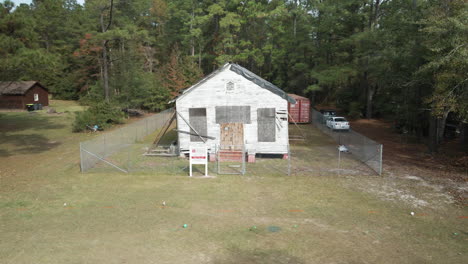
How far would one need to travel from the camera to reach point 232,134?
21.1 metres

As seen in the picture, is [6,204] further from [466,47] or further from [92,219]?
[466,47]

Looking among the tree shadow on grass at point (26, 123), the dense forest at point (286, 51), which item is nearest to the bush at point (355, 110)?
the dense forest at point (286, 51)

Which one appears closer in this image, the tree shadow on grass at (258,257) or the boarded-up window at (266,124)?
the tree shadow on grass at (258,257)

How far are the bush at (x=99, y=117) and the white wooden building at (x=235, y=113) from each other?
48.4 feet

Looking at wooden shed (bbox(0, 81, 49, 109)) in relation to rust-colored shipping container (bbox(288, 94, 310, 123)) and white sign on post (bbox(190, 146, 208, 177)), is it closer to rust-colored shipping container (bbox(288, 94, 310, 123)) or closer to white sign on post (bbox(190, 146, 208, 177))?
rust-colored shipping container (bbox(288, 94, 310, 123))

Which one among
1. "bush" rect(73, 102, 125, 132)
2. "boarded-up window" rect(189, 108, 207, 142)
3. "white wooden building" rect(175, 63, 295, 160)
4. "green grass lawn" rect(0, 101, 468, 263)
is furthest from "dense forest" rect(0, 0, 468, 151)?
"boarded-up window" rect(189, 108, 207, 142)

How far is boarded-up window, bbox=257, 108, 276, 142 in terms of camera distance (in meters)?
20.9

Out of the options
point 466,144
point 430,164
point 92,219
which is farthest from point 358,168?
point 92,219

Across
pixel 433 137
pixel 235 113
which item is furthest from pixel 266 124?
pixel 433 137

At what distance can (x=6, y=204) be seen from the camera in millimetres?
13422

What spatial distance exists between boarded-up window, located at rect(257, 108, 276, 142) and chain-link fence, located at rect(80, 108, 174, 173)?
812 cm

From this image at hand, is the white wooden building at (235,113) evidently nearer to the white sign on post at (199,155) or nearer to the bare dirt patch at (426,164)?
the white sign on post at (199,155)

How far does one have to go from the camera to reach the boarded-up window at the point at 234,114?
2098 centimetres

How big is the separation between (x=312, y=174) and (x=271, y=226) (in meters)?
6.91
